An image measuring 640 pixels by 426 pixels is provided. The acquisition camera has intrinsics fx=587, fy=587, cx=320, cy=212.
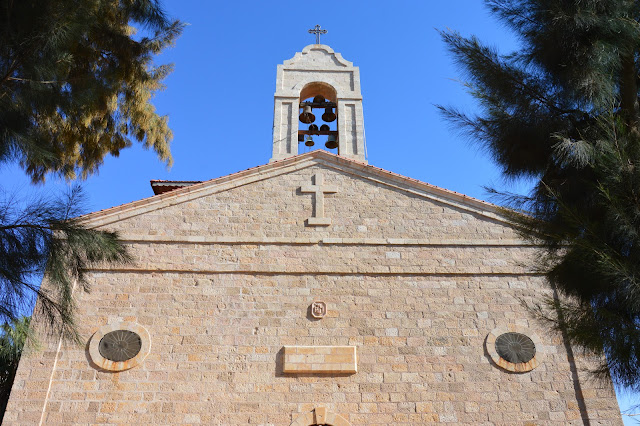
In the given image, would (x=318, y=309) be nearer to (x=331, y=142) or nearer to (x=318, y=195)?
(x=318, y=195)

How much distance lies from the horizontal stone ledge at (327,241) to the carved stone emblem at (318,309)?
1.05 metres

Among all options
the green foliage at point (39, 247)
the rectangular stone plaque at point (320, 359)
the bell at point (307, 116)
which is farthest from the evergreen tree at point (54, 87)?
the bell at point (307, 116)

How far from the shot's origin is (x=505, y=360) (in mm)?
8523

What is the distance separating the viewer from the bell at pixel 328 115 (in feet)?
40.3

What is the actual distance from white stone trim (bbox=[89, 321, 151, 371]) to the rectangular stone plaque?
2.02 m

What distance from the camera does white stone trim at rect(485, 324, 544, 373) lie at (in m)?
8.46

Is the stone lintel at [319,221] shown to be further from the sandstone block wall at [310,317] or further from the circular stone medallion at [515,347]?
the circular stone medallion at [515,347]

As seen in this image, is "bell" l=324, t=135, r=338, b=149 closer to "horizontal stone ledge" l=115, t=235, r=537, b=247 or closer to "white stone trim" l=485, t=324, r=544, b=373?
"horizontal stone ledge" l=115, t=235, r=537, b=247

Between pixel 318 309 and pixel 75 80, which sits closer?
pixel 75 80

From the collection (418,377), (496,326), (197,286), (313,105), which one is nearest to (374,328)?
(418,377)

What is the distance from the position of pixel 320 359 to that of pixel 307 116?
221 inches

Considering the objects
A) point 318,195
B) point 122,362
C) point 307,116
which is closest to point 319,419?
point 122,362

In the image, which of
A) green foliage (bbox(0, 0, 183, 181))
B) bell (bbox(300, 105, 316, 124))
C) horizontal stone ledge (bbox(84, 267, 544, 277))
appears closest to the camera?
green foliage (bbox(0, 0, 183, 181))

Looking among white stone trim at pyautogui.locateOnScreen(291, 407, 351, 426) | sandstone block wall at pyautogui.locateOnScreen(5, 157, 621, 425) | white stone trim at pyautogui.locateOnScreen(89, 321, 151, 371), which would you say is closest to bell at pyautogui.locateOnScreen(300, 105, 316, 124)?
sandstone block wall at pyautogui.locateOnScreen(5, 157, 621, 425)
